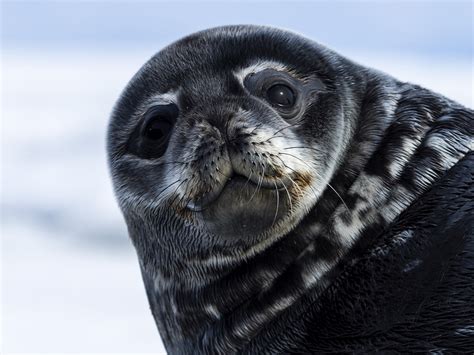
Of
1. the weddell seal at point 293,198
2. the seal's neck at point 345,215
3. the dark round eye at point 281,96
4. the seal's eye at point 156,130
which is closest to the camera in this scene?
the weddell seal at point 293,198

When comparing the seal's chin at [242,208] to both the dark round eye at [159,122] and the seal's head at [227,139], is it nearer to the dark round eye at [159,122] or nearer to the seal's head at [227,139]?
the seal's head at [227,139]

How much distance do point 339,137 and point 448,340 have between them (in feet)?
4.32

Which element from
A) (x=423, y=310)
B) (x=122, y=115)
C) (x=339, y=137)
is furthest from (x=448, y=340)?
(x=122, y=115)

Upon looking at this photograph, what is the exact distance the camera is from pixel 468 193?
5.76 meters

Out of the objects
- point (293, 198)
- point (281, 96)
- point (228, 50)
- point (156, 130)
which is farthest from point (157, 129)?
point (293, 198)

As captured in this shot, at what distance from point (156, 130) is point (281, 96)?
76cm

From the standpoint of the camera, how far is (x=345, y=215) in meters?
5.94

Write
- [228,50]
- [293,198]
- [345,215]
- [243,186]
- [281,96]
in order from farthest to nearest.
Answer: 1. [228,50]
2. [281,96]
3. [345,215]
4. [293,198]
5. [243,186]

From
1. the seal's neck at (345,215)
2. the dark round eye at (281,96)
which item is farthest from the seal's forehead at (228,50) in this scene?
Answer: the seal's neck at (345,215)

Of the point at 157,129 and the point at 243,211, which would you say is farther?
the point at 157,129

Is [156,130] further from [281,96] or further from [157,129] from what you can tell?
[281,96]

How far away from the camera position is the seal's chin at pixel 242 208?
Answer: 18.6ft

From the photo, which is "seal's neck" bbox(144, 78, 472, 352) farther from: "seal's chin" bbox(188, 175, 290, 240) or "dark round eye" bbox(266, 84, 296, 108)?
"dark round eye" bbox(266, 84, 296, 108)

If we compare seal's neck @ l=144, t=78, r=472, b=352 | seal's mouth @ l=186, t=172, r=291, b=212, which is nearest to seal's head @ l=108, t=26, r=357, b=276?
seal's mouth @ l=186, t=172, r=291, b=212
